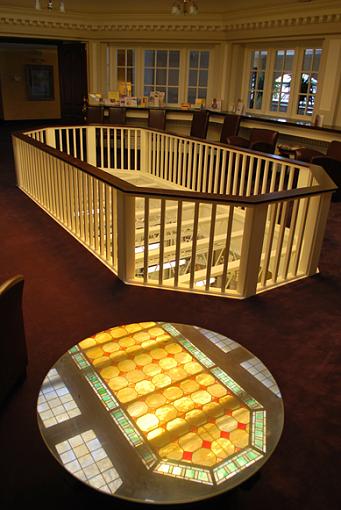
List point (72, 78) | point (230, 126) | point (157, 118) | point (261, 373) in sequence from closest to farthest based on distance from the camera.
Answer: point (261, 373)
point (230, 126)
point (157, 118)
point (72, 78)

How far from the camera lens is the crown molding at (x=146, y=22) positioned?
6952 millimetres

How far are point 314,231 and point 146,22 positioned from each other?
22.7 ft

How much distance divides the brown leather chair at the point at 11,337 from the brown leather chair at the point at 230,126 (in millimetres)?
6246

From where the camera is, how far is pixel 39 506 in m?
1.66

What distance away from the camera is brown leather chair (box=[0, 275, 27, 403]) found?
75.7 inches

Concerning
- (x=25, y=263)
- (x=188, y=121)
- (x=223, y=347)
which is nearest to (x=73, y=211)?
(x=25, y=263)

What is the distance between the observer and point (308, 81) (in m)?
7.16

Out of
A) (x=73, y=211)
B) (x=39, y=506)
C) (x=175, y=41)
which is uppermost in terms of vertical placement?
(x=175, y=41)

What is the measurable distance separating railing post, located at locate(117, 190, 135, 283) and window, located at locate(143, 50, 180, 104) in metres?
6.67

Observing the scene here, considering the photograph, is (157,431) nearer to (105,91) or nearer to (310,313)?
(310,313)

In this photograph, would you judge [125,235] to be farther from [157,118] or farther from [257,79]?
[257,79]

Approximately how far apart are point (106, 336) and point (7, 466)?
2.27 feet

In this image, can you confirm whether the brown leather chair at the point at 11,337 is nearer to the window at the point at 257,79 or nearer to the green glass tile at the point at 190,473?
the green glass tile at the point at 190,473

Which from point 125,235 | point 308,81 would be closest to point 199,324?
point 125,235
